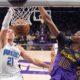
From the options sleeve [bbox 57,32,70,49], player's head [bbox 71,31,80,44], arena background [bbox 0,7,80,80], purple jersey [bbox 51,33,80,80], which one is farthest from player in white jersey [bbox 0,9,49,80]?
arena background [bbox 0,7,80,80]

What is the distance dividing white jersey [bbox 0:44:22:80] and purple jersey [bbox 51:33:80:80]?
62cm

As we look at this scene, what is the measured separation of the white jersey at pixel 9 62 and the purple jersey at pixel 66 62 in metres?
0.62

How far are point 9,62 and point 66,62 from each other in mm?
809

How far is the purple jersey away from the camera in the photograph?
3.83 metres

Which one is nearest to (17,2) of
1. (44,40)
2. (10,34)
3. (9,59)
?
(10,34)

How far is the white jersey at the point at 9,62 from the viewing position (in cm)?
418

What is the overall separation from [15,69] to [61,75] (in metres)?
0.69

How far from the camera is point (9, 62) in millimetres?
4207

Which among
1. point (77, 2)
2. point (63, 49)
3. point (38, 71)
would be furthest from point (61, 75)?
point (38, 71)

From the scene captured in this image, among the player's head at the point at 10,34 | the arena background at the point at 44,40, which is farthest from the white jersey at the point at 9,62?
the arena background at the point at 44,40

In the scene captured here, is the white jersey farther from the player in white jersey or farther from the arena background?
the arena background

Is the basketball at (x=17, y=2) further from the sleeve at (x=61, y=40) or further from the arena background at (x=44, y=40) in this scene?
the arena background at (x=44, y=40)

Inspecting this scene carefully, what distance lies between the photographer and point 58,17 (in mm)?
18562

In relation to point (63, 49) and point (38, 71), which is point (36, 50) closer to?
point (38, 71)
